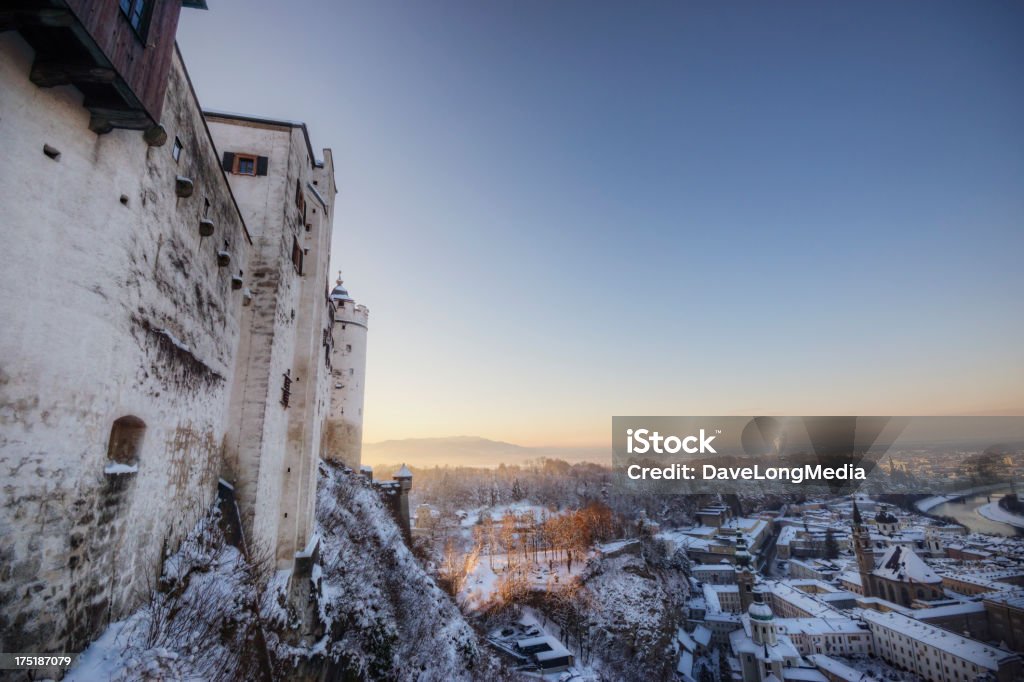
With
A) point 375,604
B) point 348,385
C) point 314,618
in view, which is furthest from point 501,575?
point 314,618

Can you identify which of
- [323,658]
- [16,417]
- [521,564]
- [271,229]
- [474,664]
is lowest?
[521,564]

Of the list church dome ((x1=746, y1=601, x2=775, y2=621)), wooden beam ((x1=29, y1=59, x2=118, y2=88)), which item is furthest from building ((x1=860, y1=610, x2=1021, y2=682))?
wooden beam ((x1=29, y1=59, x2=118, y2=88))

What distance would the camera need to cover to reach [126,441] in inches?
279

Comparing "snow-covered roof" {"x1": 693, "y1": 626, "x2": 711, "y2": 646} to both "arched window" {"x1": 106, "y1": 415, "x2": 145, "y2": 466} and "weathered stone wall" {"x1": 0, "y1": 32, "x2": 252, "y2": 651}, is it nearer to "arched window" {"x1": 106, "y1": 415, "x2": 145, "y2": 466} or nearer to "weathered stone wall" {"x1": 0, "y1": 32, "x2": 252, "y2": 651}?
"weathered stone wall" {"x1": 0, "y1": 32, "x2": 252, "y2": 651}

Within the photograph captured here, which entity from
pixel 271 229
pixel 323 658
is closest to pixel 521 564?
pixel 323 658

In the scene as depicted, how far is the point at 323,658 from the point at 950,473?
119 metres

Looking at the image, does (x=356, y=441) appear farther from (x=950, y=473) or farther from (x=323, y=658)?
(x=950, y=473)

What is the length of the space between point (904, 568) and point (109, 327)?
8774 centimetres

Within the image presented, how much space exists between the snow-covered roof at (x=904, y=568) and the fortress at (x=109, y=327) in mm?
81535

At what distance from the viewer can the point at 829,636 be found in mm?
52594

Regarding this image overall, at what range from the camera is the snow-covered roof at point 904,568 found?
60344 mm

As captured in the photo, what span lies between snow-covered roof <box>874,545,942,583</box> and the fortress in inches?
3210

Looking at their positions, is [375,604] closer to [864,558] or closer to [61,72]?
[61,72]

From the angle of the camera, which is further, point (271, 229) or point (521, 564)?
point (521, 564)
